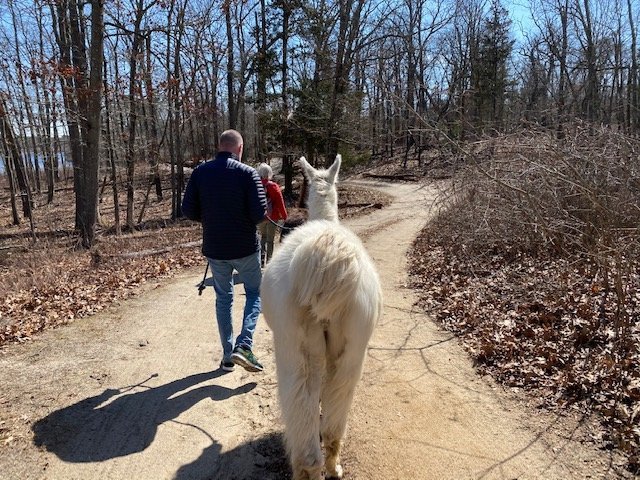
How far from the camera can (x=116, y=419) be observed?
13.0ft

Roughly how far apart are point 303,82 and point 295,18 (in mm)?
4082

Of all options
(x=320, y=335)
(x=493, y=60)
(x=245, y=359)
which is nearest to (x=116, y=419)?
(x=245, y=359)

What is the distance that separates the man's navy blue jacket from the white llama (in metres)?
1.34

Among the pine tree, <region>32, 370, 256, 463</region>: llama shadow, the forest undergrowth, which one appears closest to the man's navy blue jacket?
<region>32, 370, 256, 463</region>: llama shadow

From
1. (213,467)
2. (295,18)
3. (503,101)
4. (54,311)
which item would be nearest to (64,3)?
(54,311)

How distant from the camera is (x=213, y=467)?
3.32 meters

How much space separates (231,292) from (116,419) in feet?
4.83

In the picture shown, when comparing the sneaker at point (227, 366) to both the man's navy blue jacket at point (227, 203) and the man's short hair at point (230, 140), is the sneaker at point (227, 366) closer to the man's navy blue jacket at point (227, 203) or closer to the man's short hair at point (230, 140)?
the man's navy blue jacket at point (227, 203)

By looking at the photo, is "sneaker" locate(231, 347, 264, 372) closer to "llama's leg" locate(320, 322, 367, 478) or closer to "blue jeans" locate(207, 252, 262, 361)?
"blue jeans" locate(207, 252, 262, 361)

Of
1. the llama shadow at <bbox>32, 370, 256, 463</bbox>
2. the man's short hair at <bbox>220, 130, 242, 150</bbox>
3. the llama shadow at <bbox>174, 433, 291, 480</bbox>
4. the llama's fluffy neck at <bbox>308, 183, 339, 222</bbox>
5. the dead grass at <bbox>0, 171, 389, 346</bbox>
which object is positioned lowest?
the llama shadow at <bbox>174, 433, 291, 480</bbox>

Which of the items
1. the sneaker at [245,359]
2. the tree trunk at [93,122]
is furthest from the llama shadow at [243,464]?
the tree trunk at [93,122]

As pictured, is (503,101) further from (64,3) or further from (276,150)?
(64,3)

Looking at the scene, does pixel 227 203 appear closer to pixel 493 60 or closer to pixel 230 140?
pixel 230 140

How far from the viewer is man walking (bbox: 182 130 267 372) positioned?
4.41 meters
